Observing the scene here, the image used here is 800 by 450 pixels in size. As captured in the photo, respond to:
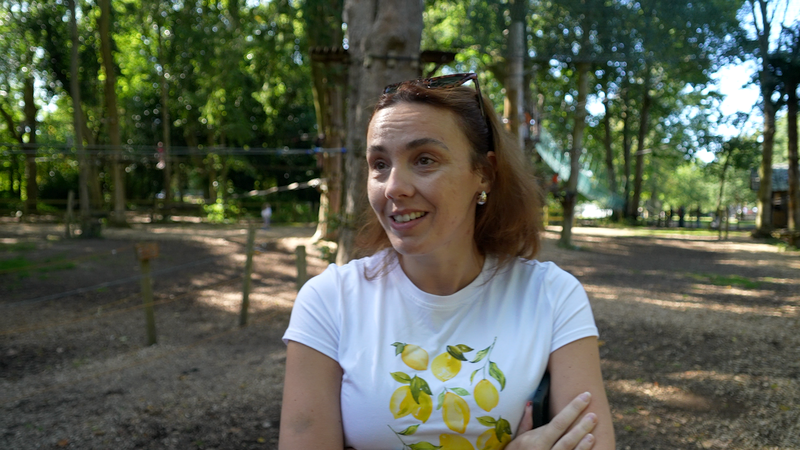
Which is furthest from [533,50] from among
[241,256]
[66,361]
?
[66,361]

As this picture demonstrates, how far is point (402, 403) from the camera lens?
134cm

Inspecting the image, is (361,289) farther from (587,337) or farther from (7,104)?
(7,104)

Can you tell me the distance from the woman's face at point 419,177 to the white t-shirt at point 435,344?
0.18m

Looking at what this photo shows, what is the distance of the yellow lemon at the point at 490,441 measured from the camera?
4.44 ft

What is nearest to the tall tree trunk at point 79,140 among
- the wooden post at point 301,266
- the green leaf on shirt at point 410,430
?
the wooden post at point 301,266

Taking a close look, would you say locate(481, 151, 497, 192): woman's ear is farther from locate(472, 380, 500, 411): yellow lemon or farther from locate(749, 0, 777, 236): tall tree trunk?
locate(749, 0, 777, 236): tall tree trunk

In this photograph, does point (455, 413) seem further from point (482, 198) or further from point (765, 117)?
point (765, 117)

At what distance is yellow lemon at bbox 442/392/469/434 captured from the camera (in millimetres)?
1336

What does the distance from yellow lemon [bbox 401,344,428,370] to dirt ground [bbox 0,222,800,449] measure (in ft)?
8.40

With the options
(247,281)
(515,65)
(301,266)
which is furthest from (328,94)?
(301,266)

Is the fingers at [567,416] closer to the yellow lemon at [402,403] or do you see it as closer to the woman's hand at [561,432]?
the woman's hand at [561,432]

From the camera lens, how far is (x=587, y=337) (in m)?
1.45

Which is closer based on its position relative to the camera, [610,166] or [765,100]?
[765,100]

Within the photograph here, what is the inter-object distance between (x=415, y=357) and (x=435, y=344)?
65 millimetres
